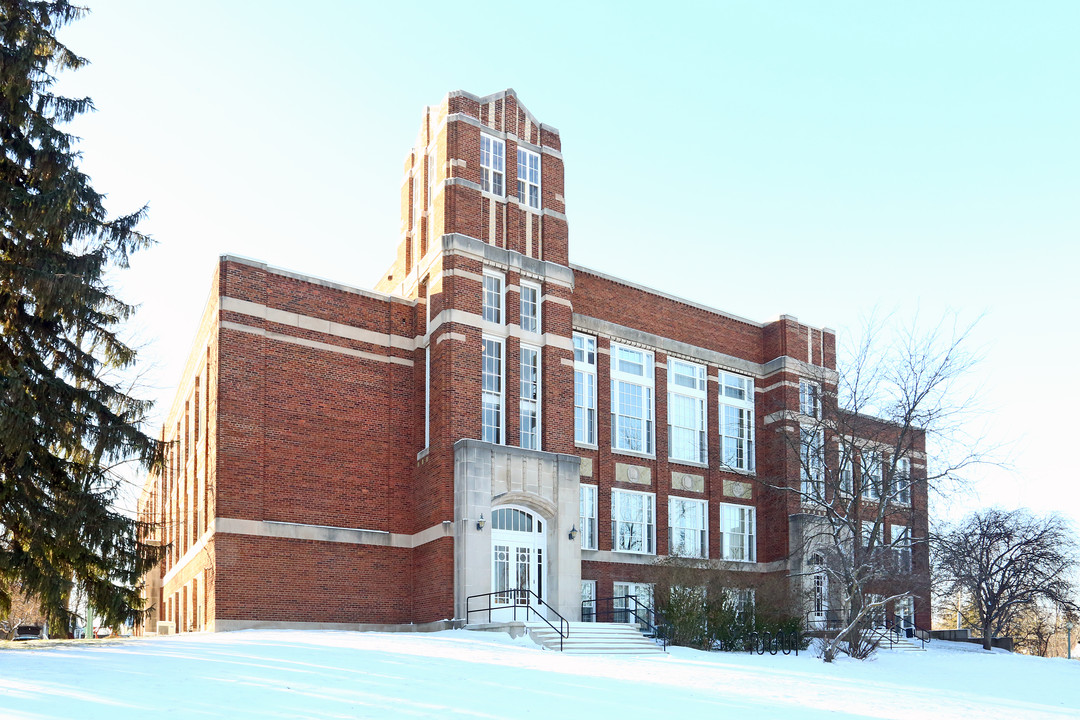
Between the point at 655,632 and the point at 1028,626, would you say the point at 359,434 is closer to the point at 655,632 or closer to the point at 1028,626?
the point at 655,632

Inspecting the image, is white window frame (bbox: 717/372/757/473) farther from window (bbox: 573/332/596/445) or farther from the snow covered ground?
the snow covered ground

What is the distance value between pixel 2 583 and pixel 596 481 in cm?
1750

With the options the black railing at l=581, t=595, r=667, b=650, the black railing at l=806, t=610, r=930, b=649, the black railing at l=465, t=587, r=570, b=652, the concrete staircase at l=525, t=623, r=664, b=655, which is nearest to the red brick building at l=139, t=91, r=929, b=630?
the black railing at l=465, t=587, r=570, b=652

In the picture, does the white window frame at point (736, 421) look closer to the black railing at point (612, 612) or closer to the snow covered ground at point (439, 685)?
the black railing at point (612, 612)

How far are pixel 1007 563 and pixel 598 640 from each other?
2397cm

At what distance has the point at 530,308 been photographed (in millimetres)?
32781

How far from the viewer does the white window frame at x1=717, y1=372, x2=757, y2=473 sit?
38438 millimetres

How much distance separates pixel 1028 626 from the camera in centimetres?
6406

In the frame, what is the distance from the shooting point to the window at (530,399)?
3159cm

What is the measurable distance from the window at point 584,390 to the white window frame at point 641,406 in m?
0.88

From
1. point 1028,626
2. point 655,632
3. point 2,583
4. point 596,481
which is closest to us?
point 2,583

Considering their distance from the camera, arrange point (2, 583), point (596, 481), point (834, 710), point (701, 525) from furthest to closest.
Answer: point (701, 525)
point (596, 481)
point (2, 583)
point (834, 710)

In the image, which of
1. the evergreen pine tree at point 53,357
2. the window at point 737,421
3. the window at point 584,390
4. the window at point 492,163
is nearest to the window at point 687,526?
the window at point 737,421

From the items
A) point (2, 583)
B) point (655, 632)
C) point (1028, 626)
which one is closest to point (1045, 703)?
point (655, 632)
